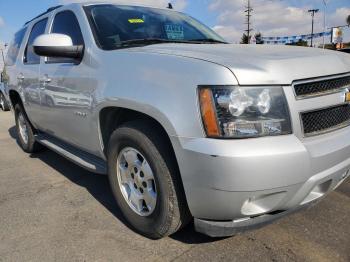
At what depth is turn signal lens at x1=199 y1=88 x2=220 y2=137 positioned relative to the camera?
A: 6.76 ft

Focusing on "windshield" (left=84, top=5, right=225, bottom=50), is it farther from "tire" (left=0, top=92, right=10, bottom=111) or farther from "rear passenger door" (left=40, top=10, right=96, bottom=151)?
"tire" (left=0, top=92, right=10, bottom=111)

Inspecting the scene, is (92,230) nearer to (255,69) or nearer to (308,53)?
(255,69)

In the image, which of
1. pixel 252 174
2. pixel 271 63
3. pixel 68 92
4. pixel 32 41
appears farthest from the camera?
pixel 32 41

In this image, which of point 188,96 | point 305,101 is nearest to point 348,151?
point 305,101

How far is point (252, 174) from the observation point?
2.00 m

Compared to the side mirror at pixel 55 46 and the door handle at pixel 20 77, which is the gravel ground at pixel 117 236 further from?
the door handle at pixel 20 77

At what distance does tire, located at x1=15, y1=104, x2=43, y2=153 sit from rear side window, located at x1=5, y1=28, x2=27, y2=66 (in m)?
0.68

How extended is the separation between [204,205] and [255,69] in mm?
845

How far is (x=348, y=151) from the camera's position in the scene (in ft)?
7.93

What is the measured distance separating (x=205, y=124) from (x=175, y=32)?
1.79 metres

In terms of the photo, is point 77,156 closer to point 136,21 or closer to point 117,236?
point 117,236

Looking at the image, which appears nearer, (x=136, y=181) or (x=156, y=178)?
(x=156, y=178)

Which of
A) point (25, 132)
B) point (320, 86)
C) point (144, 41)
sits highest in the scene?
point (144, 41)

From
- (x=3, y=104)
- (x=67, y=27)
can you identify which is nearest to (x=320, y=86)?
(x=67, y=27)
